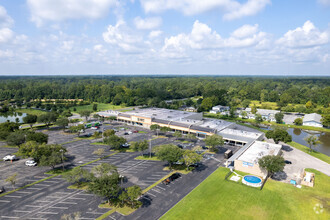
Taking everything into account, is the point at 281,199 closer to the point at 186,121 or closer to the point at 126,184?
the point at 126,184

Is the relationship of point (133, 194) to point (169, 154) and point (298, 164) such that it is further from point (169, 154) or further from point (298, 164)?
point (298, 164)

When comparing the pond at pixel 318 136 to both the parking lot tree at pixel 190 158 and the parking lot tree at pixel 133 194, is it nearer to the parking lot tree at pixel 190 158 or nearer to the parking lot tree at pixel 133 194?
the parking lot tree at pixel 190 158

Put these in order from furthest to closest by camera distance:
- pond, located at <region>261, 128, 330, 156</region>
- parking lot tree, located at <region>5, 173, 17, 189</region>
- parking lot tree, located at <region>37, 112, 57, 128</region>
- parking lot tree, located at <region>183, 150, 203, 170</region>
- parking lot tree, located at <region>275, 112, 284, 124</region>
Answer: parking lot tree, located at <region>275, 112, 284, 124</region> → parking lot tree, located at <region>37, 112, 57, 128</region> → pond, located at <region>261, 128, 330, 156</region> → parking lot tree, located at <region>183, 150, 203, 170</region> → parking lot tree, located at <region>5, 173, 17, 189</region>

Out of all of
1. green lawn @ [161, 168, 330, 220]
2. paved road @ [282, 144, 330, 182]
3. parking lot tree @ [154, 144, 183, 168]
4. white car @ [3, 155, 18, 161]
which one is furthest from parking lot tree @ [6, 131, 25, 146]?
paved road @ [282, 144, 330, 182]

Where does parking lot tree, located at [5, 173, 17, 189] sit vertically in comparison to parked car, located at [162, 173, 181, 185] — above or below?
above

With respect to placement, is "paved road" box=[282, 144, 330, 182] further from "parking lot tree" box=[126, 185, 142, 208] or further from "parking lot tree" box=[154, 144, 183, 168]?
"parking lot tree" box=[126, 185, 142, 208]

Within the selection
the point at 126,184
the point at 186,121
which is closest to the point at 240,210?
the point at 126,184

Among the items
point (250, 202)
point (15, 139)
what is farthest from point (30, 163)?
point (250, 202)
